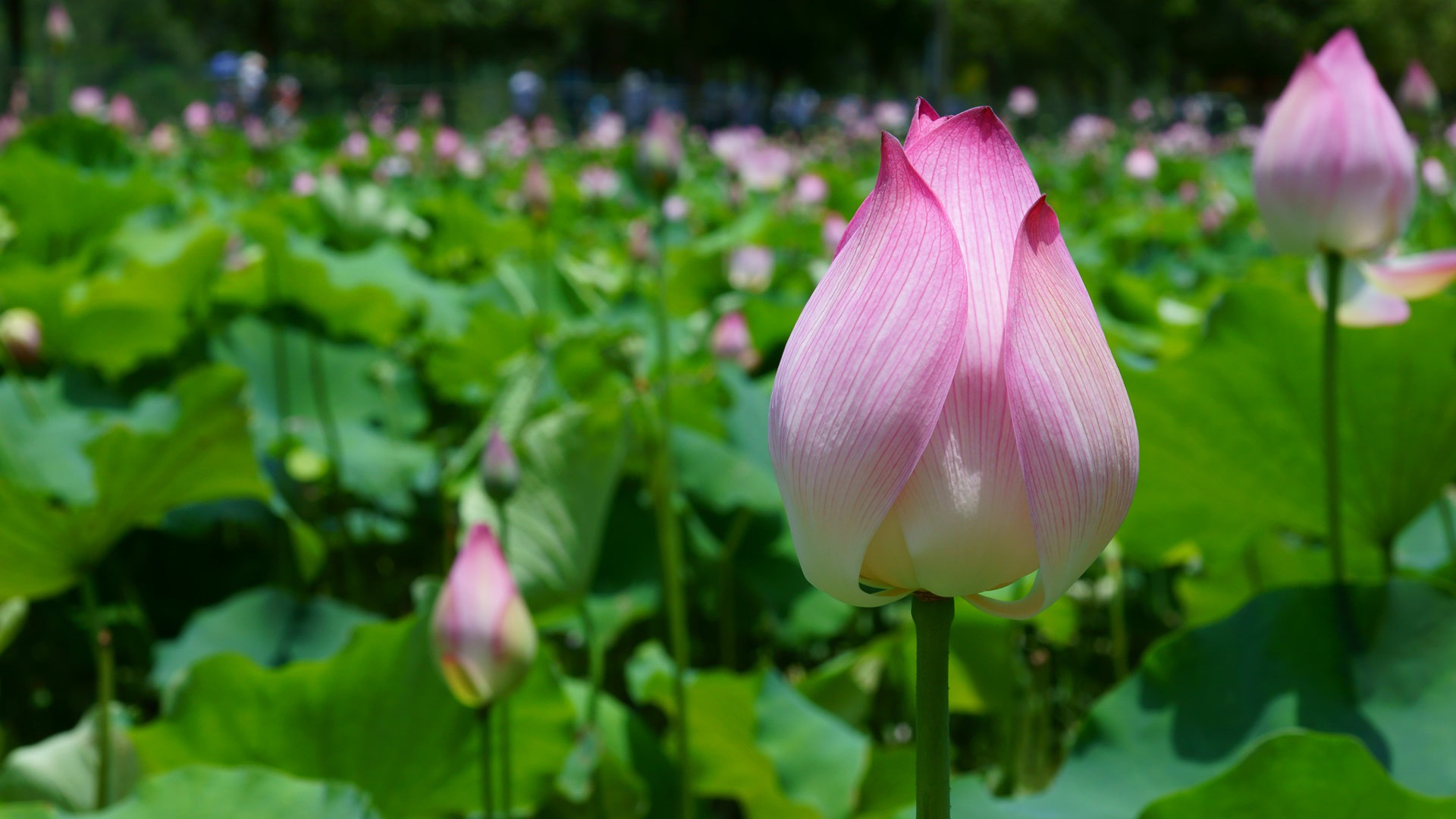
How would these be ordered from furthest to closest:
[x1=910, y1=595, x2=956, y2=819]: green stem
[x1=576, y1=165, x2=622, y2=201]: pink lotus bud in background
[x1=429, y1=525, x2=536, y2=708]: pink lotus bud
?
[x1=576, y1=165, x2=622, y2=201]: pink lotus bud in background → [x1=429, y1=525, x2=536, y2=708]: pink lotus bud → [x1=910, y1=595, x2=956, y2=819]: green stem

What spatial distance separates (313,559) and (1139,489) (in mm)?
832

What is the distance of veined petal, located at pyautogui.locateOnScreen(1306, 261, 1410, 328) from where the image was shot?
79 centimetres

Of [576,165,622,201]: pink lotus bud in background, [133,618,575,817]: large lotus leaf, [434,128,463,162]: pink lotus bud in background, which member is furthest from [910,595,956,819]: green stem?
[576,165,622,201]: pink lotus bud in background

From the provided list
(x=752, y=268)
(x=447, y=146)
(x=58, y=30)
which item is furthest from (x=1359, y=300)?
(x=58, y=30)

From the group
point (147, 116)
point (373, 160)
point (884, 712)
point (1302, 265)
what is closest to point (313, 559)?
point (884, 712)

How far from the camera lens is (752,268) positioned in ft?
6.98

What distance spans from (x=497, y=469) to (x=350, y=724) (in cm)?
20

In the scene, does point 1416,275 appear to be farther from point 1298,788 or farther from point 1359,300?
point 1298,788

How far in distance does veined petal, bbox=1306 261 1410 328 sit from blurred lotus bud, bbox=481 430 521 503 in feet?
1.76

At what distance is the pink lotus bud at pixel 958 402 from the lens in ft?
0.95

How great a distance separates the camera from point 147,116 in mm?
8289

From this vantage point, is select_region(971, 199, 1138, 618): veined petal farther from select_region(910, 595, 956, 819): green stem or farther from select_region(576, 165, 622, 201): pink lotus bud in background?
select_region(576, 165, 622, 201): pink lotus bud in background

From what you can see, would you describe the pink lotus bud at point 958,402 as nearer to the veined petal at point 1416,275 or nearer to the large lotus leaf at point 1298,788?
the large lotus leaf at point 1298,788

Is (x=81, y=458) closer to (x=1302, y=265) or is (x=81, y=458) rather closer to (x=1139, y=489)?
(x=1139, y=489)
